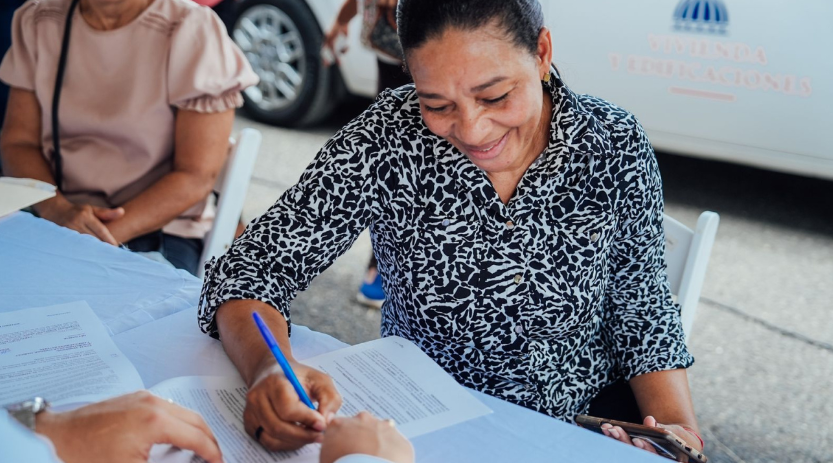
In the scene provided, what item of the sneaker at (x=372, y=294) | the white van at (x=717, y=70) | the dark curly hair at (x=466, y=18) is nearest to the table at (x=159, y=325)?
the dark curly hair at (x=466, y=18)

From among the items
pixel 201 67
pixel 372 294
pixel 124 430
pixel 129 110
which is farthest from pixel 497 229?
pixel 372 294

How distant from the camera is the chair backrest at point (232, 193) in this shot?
218cm

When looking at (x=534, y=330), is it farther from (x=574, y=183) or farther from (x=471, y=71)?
(x=471, y=71)

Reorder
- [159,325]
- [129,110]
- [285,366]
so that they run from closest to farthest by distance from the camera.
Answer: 1. [285,366]
2. [159,325]
3. [129,110]

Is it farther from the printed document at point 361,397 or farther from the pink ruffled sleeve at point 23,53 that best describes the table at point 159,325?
the pink ruffled sleeve at point 23,53

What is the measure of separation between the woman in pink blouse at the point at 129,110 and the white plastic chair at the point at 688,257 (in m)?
1.20

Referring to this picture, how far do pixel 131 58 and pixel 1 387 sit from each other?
1254 millimetres

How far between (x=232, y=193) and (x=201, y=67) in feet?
1.11

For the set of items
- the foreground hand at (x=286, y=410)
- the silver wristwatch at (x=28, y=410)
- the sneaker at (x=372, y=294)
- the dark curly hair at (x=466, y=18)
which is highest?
the dark curly hair at (x=466, y=18)

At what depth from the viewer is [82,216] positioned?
6.86 feet

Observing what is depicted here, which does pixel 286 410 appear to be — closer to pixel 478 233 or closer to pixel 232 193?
pixel 478 233

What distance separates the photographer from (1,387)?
1191 mm

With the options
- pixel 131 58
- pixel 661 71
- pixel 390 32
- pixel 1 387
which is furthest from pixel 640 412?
pixel 661 71

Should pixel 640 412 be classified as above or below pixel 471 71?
below
